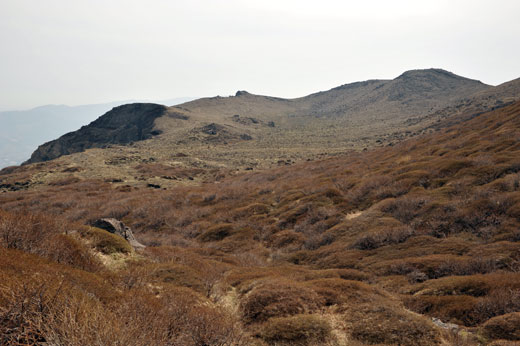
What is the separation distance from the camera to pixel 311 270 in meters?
11.1

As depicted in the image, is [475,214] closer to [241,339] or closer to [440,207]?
[440,207]

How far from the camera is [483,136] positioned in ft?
75.8

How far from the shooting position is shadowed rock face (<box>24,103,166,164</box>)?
107 metres

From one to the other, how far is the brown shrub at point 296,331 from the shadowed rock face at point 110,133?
10788cm

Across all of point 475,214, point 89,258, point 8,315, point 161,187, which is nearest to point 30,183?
point 161,187

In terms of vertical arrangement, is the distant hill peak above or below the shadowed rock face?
above

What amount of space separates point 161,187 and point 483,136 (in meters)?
37.8

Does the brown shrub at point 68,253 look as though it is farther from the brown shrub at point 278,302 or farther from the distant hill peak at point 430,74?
the distant hill peak at point 430,74

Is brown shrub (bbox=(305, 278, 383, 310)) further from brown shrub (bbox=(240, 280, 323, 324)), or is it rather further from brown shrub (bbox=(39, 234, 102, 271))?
brown shrub (bbox=(39, 234, 102, 271))

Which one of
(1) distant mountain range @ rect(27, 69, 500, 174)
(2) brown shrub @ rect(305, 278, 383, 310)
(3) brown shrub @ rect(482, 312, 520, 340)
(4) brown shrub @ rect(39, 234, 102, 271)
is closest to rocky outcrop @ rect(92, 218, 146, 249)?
(4) brown shrub @ rect(39, 234, 102, 271)

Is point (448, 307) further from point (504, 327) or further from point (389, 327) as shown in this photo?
point (389, 327)

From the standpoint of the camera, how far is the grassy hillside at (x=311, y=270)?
4.62 m

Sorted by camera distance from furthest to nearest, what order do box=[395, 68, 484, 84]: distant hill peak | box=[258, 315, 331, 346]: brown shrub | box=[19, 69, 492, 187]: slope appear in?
box=[395, 68, 484, 84]: distant hill peak
box=[19, 69, 492, 187]: slope
box=[258, 315, 331, 346]: brown shrub

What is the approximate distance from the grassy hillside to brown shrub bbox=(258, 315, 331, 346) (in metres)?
0.03
